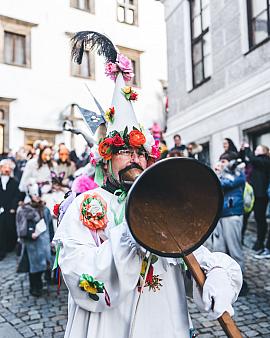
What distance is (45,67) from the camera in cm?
1625

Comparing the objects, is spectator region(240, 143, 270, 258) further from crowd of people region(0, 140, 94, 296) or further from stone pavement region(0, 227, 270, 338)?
crowd of people region(0, 140, 94, 296)

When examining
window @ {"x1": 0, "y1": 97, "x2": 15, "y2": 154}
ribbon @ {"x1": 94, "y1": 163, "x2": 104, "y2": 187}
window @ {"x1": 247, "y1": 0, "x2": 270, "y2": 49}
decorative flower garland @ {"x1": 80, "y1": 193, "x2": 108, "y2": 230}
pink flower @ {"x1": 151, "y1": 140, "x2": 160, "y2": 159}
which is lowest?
decorative flower garland @ {"x1": 80, "y1": 193, "x2": 108, "y2": 230}

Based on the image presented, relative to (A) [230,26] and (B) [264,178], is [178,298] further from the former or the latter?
(A) [230,26]

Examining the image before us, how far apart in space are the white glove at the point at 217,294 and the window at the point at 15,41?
1561cm

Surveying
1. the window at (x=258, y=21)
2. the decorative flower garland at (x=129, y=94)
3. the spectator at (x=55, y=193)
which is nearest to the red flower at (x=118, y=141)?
the decorative flower garland at (x=129, y=94)

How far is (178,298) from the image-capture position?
192 cm

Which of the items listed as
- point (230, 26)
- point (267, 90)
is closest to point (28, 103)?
point (230, 26)

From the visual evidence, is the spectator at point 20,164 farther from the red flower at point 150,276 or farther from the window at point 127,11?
the window at point 127,11

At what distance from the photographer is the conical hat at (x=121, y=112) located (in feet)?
7.00

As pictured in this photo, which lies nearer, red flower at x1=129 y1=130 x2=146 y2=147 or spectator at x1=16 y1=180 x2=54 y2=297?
red flower at x1=129 y1=130 x2=146 y2=147

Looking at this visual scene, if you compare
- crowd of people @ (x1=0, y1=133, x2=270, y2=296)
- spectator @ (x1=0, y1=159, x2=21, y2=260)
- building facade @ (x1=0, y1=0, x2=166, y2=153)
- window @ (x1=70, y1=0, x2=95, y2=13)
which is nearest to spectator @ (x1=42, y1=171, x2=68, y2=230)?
crowd of people @ (x1=0, y1=133, x2=270, y2=296)

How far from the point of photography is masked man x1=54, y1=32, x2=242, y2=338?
162cm

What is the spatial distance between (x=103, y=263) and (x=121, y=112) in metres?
0.87

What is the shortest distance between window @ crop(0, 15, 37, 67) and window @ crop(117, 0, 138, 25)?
4.13 m
